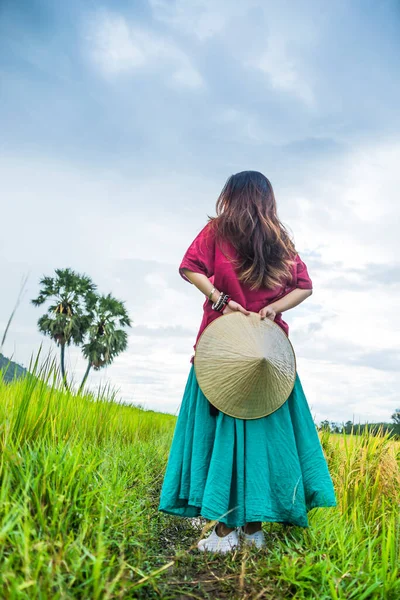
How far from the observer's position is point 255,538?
103 inches

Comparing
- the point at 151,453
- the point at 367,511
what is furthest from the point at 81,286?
the point at 367,511

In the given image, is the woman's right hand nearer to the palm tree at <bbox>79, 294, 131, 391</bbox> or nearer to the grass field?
the grass field

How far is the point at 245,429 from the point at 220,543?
558 millimetres

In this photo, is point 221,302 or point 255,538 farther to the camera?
point 221,302

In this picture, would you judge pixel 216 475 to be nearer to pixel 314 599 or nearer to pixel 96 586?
pixel 314 599

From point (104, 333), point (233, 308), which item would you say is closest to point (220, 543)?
point (233, 308)

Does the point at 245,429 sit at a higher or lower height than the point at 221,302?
lower

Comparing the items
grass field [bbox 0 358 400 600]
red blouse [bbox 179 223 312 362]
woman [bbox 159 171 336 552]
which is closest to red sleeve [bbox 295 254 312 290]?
woman [bbox 159 171 336 552]

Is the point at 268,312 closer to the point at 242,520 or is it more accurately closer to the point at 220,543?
the point at 242,520

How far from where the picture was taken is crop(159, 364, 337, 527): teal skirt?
259cm

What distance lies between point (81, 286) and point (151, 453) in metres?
23.1

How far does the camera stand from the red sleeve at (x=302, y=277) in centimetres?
304

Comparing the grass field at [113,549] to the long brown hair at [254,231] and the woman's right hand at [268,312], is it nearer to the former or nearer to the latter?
the woman's right hand at [268,312]

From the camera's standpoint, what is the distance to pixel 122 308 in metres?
28.9
